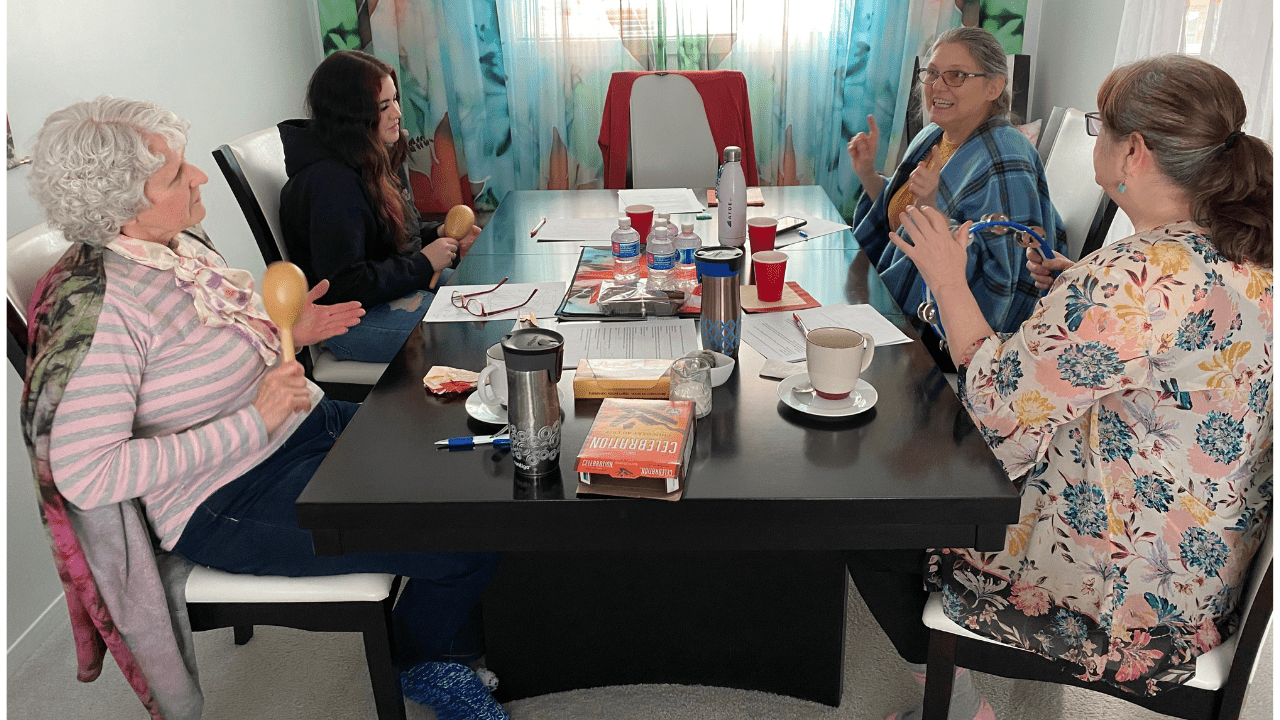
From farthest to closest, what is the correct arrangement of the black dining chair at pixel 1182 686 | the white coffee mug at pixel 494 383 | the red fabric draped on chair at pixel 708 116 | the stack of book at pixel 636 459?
the red fabric draped on chair at pixel 708 116 → the white coffee mug at pixel 494 383 → the black dining chair at pixel 1182 686 → the stack of book at pixel 636 459

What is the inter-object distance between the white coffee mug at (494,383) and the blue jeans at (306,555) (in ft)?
0.96

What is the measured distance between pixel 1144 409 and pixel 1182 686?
14.4 inches

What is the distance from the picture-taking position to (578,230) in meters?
2.38

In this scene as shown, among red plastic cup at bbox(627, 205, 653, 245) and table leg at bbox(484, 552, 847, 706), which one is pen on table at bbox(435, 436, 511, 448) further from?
red plastic cup at bbox(627, 205, 653, 245)

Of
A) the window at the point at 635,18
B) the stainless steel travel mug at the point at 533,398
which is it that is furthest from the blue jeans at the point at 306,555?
the window at the point at 635,18

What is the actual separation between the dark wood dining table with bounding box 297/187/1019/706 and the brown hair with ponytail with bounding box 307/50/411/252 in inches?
22.1

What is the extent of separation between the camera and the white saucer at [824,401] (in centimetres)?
124

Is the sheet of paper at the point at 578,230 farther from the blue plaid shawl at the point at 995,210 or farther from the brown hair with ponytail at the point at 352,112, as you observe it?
the blue plaid shawl at the point at 995,210

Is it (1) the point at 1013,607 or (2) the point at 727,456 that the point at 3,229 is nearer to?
(2) the point at 727,456

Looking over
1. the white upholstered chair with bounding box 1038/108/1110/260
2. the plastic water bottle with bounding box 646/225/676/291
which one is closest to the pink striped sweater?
the plastic water bottle with bounding box 646/225/676/291

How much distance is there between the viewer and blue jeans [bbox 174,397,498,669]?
1.35m

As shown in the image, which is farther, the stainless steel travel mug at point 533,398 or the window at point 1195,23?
the window at point 1195,23

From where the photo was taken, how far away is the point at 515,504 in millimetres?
1059

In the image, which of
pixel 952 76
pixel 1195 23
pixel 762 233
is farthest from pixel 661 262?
pixel 1195 23
